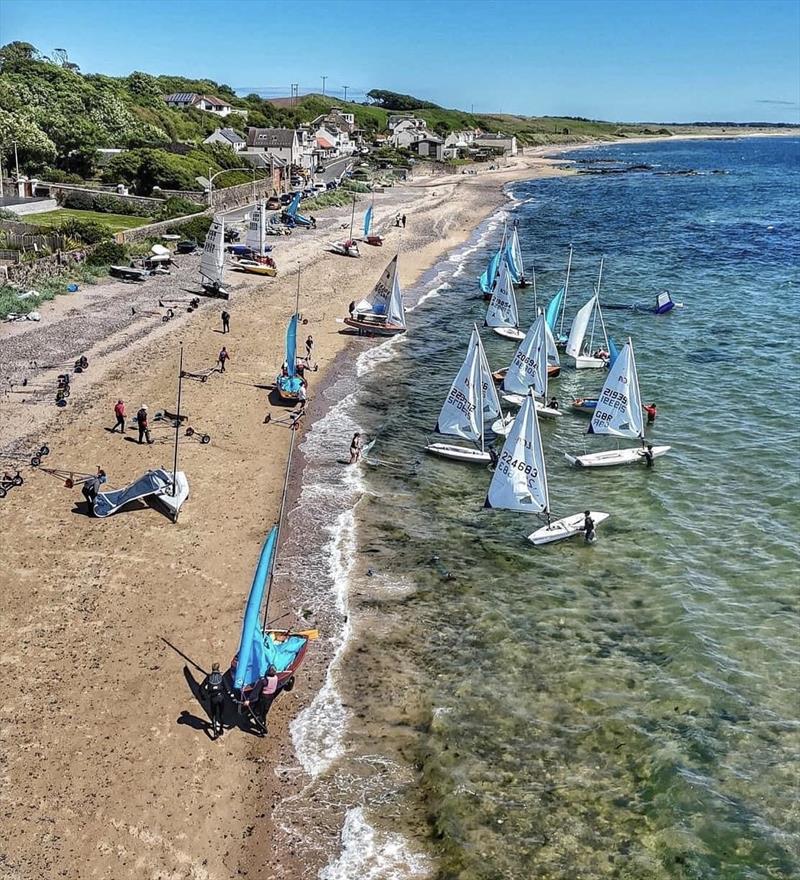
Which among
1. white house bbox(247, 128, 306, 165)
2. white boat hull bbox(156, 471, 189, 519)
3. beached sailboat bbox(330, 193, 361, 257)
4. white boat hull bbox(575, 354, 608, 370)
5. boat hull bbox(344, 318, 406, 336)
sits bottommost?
white boat hull bbox(156, 471, 189, 519)

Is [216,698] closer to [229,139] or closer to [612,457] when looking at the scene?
[612,457]

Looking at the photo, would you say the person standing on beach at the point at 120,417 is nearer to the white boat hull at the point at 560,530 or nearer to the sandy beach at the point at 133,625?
the sandy beach at the point at 133,625

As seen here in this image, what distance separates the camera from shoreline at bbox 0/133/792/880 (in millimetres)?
15305

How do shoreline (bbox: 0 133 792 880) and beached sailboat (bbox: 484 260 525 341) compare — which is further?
beached sailboat (bbox: 484 260 525 341)

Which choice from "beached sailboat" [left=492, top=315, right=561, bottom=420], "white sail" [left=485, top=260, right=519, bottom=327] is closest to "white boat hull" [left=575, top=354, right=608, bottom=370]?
"white sail" [left=485, top=260, right=519, bottom=327]

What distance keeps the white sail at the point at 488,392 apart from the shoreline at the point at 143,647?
6480mm

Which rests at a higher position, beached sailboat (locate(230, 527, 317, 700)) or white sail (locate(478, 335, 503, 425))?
white sail (locate(478, 335, 503, 425))

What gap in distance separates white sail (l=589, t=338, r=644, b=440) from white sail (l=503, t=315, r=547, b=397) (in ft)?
12.0

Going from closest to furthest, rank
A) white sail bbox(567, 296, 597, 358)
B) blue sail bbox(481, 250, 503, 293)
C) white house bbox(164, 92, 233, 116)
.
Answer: white sail bbox(567, 296, 597, 358)
blue sail bbox(481, 250, 503, 293)
white house bbox(164, 92, 233, 116)

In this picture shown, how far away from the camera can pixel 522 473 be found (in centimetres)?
2722

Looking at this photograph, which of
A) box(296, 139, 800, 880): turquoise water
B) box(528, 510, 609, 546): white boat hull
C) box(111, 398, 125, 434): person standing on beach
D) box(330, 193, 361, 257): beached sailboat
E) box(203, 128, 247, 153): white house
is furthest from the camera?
box(203, 128, 247, 153): white house

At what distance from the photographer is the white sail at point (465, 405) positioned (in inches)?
1216

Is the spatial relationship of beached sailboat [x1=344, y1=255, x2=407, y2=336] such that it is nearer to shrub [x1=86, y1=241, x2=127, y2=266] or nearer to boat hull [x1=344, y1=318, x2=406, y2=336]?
boat hull [x1=344, y1=318, x2=406, y2=336]

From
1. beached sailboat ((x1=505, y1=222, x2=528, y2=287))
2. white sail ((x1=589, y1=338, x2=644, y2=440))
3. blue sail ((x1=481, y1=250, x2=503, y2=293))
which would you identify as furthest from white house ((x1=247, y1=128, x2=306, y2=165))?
white sail ((x1=589, y1=338, x2=644, y2=440))
